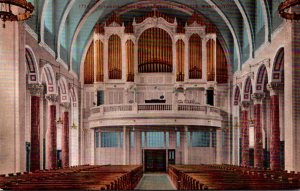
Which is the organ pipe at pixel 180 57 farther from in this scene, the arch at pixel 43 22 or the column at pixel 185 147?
the arch at pixel 43 22

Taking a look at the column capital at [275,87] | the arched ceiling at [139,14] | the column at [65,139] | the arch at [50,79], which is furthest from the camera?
the column at [65,139]

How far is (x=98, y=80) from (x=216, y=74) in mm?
A: 8036

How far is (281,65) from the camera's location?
2750cm

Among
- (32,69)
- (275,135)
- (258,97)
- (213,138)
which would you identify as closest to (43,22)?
(32,69)

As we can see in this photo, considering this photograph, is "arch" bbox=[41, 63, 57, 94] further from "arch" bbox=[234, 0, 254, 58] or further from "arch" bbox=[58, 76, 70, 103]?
"arch" bbox=[234, 0, 254, 58]

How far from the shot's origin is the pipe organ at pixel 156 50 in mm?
37750

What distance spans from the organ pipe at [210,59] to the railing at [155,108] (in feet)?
7.59

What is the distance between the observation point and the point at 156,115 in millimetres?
35125

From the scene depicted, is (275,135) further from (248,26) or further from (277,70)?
(248,26)

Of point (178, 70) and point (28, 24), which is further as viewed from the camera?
point (178, 70)

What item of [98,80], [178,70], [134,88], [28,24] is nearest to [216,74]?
[178,70]

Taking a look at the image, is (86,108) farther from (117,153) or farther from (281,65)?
(281,65)

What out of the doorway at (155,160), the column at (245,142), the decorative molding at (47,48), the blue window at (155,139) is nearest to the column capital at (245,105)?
the column at (245,142)

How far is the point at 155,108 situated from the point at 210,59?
5487 mm
